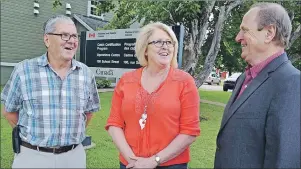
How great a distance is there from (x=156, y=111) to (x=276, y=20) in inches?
39.9

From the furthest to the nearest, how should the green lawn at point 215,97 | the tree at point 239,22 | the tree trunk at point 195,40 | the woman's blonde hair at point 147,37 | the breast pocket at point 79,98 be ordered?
the green lawn at point 215,97
the tree at point 239,22
the tree trunk at point 195,40
the breast pocket at point 79,98
the woman's blonde hair at point 147,37

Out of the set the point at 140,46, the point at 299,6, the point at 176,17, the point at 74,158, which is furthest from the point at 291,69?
the point at 299,6

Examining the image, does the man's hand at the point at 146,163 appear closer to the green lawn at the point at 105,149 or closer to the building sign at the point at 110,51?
the building sign at the point at 110,51

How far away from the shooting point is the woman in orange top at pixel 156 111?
8.20 ft

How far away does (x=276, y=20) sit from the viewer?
2.10 meters

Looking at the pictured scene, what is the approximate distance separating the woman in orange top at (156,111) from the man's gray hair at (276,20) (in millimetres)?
712

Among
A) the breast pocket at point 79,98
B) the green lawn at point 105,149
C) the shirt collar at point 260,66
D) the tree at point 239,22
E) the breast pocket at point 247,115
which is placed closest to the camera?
the breast pocket at point 247,115

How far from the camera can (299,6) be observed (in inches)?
424

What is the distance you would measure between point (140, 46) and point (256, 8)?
0.94m

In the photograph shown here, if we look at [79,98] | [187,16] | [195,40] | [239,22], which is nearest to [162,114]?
[79,98]

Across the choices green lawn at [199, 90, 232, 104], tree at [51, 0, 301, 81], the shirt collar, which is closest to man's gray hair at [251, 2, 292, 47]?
the shirt collar

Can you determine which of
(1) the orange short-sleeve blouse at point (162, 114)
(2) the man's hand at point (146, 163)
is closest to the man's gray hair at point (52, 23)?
(1) the orange short-sleeve blouse at point (162, 114)

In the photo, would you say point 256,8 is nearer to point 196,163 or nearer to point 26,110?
point 26,110

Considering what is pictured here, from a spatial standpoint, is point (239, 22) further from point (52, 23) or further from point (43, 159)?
point (43, 159)
